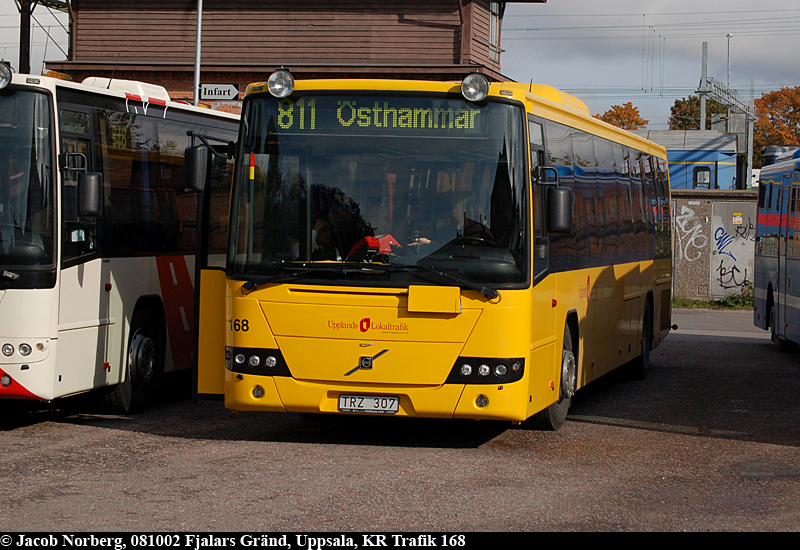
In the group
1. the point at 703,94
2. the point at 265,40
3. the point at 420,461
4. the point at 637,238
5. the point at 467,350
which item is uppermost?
the point at 703,94

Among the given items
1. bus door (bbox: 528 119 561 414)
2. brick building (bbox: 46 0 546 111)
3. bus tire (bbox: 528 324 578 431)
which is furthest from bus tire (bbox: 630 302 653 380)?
brick building (bbox: 46 0 546 111)

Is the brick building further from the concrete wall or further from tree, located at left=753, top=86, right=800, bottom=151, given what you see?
tree, located at left=753, top=86, right=800, bottom=151

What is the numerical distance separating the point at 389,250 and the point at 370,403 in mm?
1234

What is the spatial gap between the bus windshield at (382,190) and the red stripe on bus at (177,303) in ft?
10.1

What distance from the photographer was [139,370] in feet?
36.5

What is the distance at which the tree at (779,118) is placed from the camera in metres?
75.6

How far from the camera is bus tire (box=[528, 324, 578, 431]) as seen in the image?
997cm

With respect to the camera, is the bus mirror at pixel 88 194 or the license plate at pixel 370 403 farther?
the bus mirror at pixel 88 194

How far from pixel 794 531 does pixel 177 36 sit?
30268 millimetres

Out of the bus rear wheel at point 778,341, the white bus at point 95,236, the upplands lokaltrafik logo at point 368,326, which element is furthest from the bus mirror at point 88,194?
the bus rear wheel at point 778,341

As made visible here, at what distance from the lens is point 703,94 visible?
68.4m

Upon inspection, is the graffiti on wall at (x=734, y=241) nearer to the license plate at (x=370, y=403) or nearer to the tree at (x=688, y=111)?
the license plate at (x=370, y=403)
